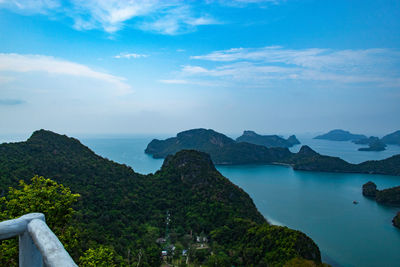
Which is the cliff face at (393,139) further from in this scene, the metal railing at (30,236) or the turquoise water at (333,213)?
the metal railing at (30,236)

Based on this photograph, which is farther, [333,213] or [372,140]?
[372,140]

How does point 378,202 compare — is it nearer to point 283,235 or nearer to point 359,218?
point 359,218

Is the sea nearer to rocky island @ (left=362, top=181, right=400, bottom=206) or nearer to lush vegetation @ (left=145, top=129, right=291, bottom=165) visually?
rocky island @ (left=362, top=181, right=400, bottom=206)

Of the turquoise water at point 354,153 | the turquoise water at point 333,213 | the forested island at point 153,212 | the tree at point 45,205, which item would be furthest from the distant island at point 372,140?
the tree at point 45,205

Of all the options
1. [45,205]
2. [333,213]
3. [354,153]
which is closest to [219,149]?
[333,213]

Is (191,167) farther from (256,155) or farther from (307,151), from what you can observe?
(307,151)

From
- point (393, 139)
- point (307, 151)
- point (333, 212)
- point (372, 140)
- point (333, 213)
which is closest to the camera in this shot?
point (333, 213)

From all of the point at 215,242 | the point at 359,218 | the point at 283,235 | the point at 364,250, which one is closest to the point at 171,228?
the point at 215,242
